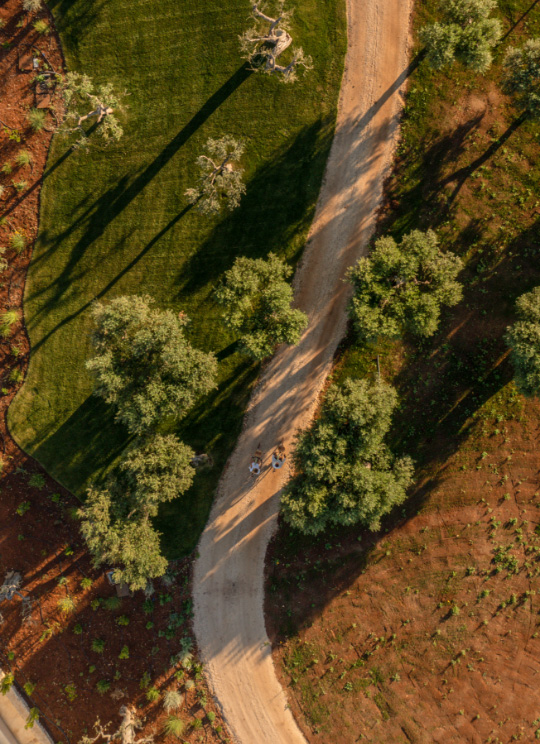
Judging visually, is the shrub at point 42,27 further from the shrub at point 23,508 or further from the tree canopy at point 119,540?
the shrub at point 23,508

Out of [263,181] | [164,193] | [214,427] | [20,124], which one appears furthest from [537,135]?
[20,124]

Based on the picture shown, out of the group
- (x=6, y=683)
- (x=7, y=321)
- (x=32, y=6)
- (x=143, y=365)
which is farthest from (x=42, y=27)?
(x=6, y=683)

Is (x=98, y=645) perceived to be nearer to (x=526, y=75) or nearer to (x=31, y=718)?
(x=31, y=718)

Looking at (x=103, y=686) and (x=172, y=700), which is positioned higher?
(x=103, y=686)

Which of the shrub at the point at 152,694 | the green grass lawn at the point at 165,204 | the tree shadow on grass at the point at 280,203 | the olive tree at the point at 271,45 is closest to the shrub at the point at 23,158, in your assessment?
the green grass lawn at the point at 165,204

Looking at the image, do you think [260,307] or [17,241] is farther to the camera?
[17,241]

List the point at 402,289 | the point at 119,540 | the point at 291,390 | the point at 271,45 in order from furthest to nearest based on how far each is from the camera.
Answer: the point at 291,390, the point at 271,45, the point at 119,540, the point at 402,289

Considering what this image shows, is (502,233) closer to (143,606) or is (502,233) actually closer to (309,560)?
(309,560)
